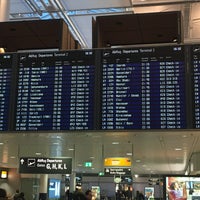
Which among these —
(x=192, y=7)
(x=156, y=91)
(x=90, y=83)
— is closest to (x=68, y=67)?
(x=90, y=83)

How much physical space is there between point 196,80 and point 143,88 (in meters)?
0.64

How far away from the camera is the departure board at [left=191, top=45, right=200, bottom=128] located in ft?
15.0

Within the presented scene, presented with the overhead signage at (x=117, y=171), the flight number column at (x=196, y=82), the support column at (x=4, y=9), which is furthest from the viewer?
the overhead signage at (x=117, y=171)

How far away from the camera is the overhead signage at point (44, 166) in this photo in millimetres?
8188

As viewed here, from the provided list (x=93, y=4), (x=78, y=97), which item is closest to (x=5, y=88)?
(x=78, y=97)

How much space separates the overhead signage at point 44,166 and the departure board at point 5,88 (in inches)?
129

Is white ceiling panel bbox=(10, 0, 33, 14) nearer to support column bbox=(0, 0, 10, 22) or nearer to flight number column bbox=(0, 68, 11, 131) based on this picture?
support column bbox=(0, 0, 10, 22)

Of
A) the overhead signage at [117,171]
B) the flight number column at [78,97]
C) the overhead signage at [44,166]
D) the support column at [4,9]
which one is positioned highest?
the support column at [4,9]

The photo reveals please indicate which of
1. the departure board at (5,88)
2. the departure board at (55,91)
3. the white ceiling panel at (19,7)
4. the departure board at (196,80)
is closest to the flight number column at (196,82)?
the departure board at (196,80)

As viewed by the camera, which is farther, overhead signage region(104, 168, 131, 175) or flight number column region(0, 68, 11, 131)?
overhead signage region(104, 168, 131, 175)

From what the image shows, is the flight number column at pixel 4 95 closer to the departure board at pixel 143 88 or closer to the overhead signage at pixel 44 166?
the departure board at pixel 143 88

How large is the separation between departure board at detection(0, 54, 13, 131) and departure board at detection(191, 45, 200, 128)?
234 centimetres

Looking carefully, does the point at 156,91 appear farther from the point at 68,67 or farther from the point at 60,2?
the point at 60,2

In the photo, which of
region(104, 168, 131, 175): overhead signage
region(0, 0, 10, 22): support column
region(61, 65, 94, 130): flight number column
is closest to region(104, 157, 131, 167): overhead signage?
region(104, 168, 131, 175): overhead signage
